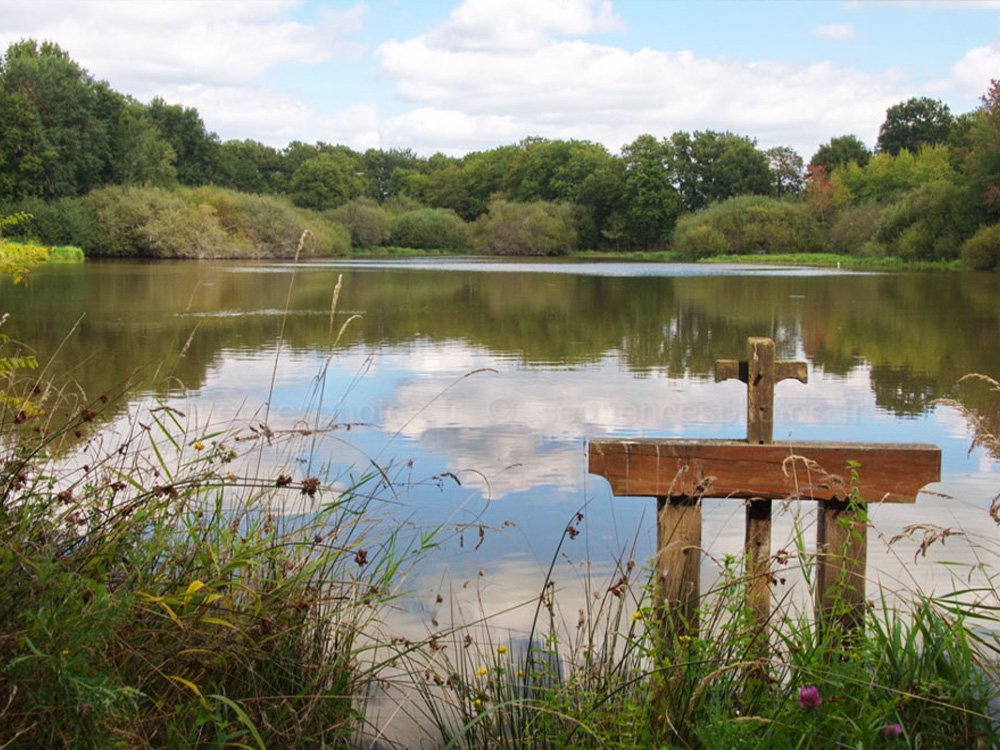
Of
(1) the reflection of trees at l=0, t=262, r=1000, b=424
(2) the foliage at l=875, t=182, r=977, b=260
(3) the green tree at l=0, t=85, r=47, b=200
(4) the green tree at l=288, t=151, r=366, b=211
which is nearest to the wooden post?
(1) the reflection of trees at l=0, t=262, r=1000, b=424

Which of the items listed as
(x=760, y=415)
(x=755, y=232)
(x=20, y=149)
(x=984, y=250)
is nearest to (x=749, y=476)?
(x=760, y=415)

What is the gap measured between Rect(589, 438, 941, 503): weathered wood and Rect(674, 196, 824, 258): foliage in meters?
63.7

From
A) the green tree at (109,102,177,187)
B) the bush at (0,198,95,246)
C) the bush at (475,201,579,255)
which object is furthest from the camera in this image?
the bush at (475,201,579,255)

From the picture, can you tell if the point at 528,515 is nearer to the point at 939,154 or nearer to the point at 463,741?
the point at 463,741

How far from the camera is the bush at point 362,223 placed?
75438 mm

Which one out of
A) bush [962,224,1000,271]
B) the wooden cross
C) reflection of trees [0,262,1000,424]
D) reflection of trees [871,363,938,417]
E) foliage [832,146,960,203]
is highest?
foliage [832,146,960,203]

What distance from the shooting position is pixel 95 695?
78.3 inches

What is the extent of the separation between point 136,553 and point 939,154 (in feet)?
245

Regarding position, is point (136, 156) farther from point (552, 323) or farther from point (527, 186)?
point (552, 323)

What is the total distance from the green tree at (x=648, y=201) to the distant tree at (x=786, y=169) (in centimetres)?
1249

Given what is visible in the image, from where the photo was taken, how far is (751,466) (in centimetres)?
324

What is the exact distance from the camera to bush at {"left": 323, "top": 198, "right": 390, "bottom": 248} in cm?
7544

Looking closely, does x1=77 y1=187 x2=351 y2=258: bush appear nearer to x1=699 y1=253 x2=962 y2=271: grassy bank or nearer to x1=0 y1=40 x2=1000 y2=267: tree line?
x1=0 y1=40 x2=1000 y2=267: tree line

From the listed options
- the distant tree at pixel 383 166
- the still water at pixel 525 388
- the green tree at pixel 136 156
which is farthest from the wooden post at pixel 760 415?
the distant tree at pixel 383 166
